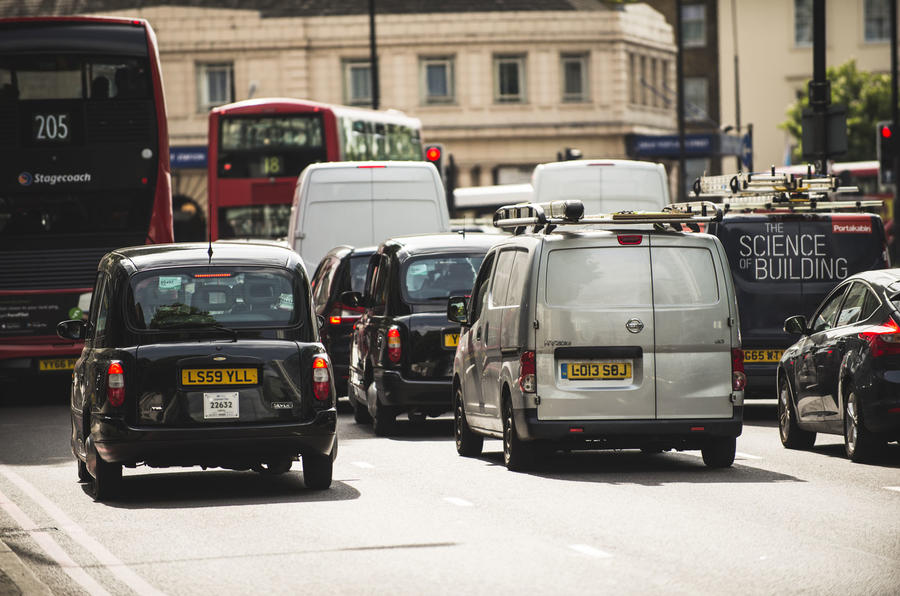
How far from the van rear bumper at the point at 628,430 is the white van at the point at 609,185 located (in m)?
16.1

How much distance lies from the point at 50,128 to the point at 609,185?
9.72 metres

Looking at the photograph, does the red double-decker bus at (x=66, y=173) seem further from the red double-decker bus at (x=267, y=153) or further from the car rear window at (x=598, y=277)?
the car rear window at (x=598, y=277)

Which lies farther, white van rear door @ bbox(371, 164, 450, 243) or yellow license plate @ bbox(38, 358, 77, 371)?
white van rear door @ bbox(371, 164, 450, 243)

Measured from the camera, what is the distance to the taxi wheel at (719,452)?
13508 mm

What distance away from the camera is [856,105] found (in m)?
75.9

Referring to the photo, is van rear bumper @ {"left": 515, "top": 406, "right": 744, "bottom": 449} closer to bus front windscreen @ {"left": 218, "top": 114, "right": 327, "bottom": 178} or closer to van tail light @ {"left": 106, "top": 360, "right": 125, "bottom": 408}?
van tail light @ {"left": 106, "top": 360, "right": 125, "bottom": 408}

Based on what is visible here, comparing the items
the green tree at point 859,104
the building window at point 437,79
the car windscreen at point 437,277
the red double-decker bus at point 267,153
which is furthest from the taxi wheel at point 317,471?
the green tree at point 859,104

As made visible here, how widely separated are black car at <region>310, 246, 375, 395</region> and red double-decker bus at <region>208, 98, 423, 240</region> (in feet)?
39.1

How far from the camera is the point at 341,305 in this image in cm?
2020

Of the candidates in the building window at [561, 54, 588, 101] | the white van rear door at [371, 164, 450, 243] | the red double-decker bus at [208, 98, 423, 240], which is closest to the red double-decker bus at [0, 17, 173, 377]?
the white van rear door at [371, 164, 450, 243]

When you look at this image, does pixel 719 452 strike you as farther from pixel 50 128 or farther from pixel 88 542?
pixel 50 128

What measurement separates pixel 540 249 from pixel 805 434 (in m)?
3.57

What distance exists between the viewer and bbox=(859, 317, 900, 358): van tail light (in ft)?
44.0

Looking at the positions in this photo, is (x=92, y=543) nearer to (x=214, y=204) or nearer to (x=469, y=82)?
(x=214, y=204)
